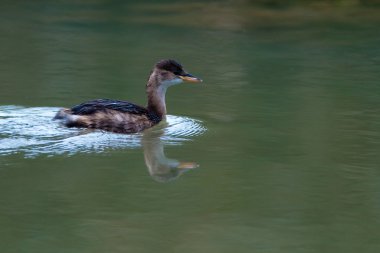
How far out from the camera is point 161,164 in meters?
9.15

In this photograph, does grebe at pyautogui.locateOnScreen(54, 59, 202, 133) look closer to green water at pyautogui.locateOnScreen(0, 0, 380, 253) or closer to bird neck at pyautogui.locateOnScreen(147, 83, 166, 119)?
bird neck at pyautogui.locateOnScreen(147, 83, 166, 119)

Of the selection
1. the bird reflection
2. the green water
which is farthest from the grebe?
the bird reflection

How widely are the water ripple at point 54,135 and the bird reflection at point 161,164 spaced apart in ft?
0.49

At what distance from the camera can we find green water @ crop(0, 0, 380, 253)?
732 centimetres

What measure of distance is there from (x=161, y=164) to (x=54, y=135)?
4.07ft

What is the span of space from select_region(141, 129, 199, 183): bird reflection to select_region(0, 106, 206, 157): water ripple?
151mm

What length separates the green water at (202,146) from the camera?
7.32 meters

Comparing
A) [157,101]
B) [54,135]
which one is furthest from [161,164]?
[157,101]

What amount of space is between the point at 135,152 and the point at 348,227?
2658 mm

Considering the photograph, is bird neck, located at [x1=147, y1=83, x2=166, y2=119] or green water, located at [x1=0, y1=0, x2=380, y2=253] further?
bird neck, located at [x1=147, y1=83, x2=166, y2=119]

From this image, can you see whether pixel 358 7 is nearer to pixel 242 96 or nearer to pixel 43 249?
pixel 242 96

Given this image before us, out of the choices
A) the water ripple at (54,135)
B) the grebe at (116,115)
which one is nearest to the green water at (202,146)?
the water ripple at (54,135)

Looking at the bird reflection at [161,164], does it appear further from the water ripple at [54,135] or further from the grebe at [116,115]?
the grebe at [116,115]

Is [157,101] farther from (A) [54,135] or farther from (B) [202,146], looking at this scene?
(A) [54,135]
